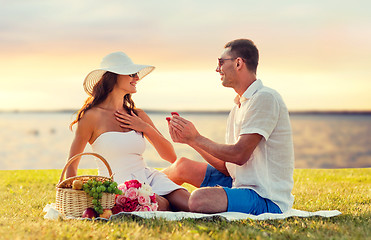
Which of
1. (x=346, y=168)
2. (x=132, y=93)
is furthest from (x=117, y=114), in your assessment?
(x=346, y=168)

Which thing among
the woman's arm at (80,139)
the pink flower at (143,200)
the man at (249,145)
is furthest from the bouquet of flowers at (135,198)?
the woman's arm at (80,139)

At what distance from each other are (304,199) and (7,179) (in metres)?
6.13

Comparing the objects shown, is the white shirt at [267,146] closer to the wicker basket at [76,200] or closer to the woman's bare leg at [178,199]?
the woman's bare leg at [178,199]

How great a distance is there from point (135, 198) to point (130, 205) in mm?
108

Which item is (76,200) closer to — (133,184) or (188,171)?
(133,184)

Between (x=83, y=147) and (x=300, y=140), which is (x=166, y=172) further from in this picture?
(x=300, y=140)

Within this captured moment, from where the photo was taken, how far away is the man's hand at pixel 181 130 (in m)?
4.62

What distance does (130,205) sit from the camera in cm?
466

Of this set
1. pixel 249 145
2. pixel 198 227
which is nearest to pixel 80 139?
pixel 198 227

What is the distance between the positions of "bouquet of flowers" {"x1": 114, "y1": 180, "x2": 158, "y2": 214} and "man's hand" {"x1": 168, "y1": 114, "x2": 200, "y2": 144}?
0.62 metres

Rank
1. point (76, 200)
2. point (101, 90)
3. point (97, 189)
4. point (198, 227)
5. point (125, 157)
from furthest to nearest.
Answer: point (101, 90) → point (125, 157) → point (76, 200) → point (97, 189) → point (198, 227)

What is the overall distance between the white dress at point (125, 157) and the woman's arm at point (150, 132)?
10cm

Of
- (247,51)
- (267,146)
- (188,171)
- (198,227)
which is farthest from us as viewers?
(188,171)

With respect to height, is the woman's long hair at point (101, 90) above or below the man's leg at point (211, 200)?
above
